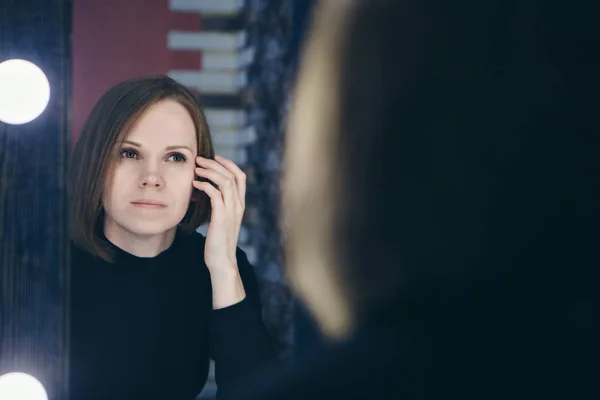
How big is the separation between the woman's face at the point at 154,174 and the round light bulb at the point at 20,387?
0.28m

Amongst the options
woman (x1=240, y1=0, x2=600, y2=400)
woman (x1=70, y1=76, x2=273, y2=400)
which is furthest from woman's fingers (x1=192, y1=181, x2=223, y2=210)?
woman (x1=240, y1=0, x2=600, y2=400)

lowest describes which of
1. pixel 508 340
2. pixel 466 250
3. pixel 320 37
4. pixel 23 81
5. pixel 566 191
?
pixel 508 340

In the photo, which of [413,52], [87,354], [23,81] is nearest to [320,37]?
[413,52]

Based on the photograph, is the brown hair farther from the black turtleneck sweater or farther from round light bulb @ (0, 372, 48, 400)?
round light bulb @ (0, 372, 48, 400)

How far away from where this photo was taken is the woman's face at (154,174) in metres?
1.11

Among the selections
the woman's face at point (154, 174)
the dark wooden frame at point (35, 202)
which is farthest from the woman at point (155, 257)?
the dark wooden frame at point (35, 202)

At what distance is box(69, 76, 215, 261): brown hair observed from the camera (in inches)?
43.1

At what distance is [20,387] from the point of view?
966 mm

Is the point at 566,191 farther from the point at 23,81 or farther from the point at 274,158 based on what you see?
the point at 23,81

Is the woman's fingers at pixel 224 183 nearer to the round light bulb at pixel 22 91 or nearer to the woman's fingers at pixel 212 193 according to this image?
the woman's fingers at pixel 212 193

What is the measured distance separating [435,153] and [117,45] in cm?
56

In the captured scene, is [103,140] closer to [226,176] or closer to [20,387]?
[226,176]

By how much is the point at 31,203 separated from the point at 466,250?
695mm

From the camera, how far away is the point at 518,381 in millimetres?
1186
